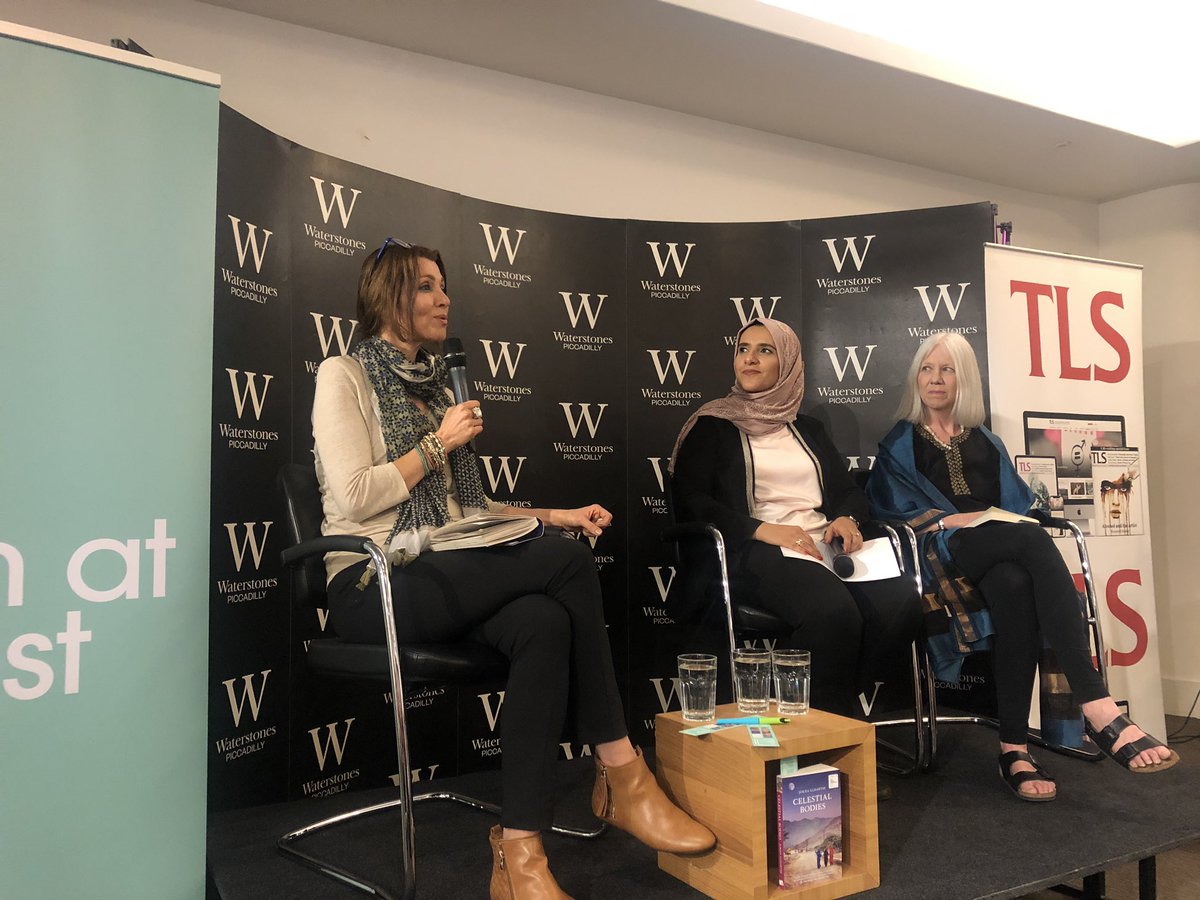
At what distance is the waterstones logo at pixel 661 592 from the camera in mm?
3357

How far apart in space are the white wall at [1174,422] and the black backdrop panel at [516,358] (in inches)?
75.6

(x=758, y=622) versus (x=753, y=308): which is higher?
(x=753, y=308)

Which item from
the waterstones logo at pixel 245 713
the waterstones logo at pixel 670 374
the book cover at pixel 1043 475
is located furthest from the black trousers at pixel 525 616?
the book cover at pixel 1043 475

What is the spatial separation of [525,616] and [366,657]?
1.19ft

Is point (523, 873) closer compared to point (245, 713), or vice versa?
point (523, 873)

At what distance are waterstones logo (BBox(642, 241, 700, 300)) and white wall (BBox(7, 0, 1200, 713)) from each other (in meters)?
0.32

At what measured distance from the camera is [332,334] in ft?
9.23

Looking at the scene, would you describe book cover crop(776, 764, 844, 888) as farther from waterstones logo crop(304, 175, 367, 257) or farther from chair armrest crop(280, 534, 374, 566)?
waterstones logo crop(304, 175, 367, 257)

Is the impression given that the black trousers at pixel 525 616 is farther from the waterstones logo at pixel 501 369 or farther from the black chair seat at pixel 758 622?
the waterstones logo at pixel 501 369

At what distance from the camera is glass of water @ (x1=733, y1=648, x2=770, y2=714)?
2.05 m

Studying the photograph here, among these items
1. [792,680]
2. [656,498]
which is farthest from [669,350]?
[792,680]

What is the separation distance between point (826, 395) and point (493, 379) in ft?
4.47

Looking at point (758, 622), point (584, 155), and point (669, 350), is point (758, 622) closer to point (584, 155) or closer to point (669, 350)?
point (669, 350)

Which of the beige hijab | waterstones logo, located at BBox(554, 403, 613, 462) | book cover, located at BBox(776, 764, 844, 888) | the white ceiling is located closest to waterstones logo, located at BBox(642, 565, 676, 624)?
waterstones logo, located at BBox(554, 403, 613, 462)
